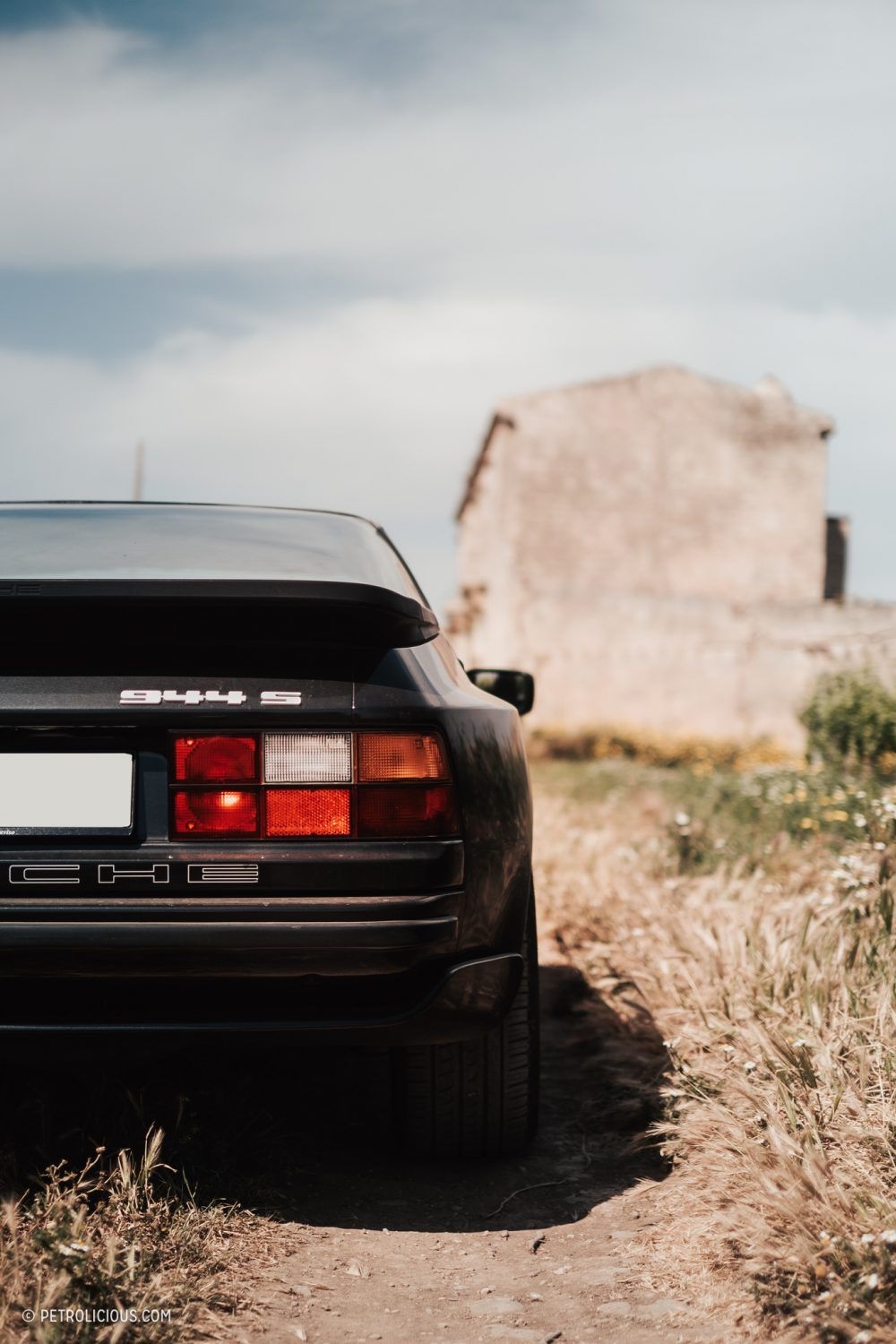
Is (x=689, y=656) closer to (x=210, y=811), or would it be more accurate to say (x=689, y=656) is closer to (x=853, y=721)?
(x=853, y=721)

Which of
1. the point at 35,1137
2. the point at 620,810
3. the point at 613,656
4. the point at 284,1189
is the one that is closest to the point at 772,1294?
the point at 284,1189

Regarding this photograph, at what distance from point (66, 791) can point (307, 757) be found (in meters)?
0.46

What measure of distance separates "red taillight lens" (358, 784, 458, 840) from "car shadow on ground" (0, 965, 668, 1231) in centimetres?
48

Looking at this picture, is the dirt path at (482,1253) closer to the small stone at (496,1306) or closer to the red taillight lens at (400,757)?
the small stone at (496,1306)

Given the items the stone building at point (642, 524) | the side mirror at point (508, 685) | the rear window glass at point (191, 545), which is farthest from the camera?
the stone building at point (642, 524)

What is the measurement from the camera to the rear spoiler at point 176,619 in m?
2.34

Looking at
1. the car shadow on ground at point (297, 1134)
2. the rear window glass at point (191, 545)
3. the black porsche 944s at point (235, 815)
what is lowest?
the car shadow on ground at point (297, 1134)

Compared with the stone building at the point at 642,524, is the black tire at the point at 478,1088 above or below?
below

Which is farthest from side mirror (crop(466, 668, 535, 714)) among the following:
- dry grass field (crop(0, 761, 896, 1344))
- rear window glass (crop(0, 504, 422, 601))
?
dry grass field (crop(0, 761, 896, 1344))

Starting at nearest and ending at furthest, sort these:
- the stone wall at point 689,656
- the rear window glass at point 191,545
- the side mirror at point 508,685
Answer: the rear window glass at point 191,545
the side mirror at point 508,685
the stone wall at point 689,656

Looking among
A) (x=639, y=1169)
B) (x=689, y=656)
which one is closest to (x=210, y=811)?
(x=639, y=1169)

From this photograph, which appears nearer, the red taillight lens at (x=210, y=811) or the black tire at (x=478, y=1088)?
the red taillight lens at (x=210, y=811)

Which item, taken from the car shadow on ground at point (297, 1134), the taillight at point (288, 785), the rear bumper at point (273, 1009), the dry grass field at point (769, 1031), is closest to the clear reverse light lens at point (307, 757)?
the taillight at point (288, 785)

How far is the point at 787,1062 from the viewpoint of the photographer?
117 inches
